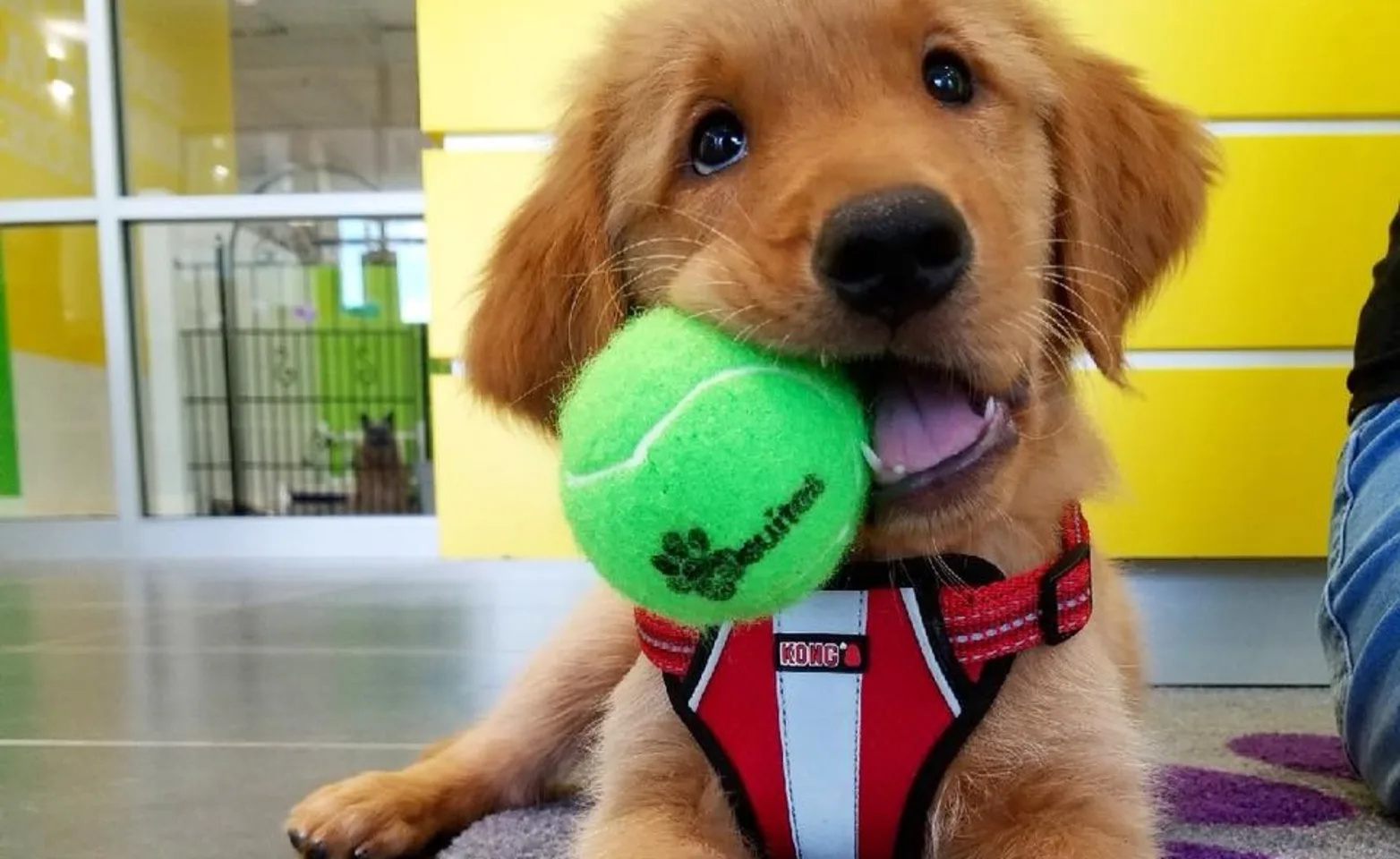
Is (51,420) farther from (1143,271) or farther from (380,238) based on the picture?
(1143,271)

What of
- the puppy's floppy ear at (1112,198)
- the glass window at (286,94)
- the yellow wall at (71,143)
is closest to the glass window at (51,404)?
the yellow wall at (71,143)

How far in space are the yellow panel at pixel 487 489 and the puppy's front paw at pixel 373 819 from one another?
4.55ft

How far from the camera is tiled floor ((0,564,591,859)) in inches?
56.9

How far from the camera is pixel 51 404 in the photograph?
6.23 metres

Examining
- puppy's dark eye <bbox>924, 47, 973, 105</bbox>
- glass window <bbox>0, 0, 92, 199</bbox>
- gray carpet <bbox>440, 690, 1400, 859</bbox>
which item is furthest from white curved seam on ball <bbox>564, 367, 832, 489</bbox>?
glass window <bbox>0, 0, 92, 199</bbox>

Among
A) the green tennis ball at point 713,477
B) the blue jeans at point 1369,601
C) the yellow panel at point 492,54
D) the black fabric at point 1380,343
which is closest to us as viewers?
the green tennis ball at point 713,477

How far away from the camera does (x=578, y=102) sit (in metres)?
1.31

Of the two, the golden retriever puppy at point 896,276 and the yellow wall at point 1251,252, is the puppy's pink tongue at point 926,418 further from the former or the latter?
the yellow wall at point 1251,252

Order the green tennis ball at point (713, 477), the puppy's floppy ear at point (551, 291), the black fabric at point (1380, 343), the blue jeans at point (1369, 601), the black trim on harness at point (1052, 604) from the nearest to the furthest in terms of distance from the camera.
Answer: the green tennis ball at point (713, 477) < the black trim on harness at point (1052, 604) < the puppy's floppy ear at point (551, 291) < the blue jeans at point (1369, 601) < the black fabric at point (1380, 343)

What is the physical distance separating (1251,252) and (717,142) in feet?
5.56

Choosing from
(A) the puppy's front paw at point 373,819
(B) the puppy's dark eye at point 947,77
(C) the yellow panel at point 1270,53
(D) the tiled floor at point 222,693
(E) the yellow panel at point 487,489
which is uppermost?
(C) the yellow panel at point 1270,53

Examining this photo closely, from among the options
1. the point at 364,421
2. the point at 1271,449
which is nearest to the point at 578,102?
the point at 1271,449

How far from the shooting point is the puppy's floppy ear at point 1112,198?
1.21m

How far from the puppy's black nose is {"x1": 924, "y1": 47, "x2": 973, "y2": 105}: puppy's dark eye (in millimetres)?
285
